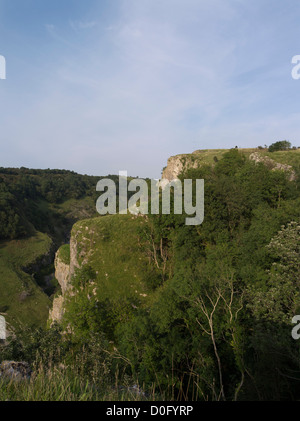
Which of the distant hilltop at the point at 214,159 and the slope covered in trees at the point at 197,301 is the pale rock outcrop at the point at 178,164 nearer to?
the distant hilltop at the point at 214,159

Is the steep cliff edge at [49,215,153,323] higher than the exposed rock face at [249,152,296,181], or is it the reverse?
the exposed rock face at [249,152,296,181]

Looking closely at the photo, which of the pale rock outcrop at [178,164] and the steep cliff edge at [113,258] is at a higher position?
the pale rock outcrop at [178,164]

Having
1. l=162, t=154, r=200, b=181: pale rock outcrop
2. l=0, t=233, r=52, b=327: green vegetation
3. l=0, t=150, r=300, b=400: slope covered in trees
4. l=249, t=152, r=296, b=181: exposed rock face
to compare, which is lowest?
l=0, t=233, r=52, b=327: green vegetation

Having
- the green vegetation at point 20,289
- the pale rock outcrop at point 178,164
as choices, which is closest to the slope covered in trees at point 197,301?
the green vegetation at point 20,289

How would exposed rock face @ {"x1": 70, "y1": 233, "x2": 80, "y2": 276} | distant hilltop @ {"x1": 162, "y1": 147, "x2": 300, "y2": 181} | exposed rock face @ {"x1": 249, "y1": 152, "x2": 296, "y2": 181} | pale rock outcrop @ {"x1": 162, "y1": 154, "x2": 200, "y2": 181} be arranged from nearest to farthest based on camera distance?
exposed rock face @ {"x1": 70, "y1": 233, "x2": 80, "y2": 276}
exposed rock face @ {"x1": 249, "y1": 152, "x2": 296, "y2": 181}
distant hilltop @ {"x1": 162, "y1": 147, "x2": 300, "y2": 181}
pale rock outcrop @ {"x1": 162, "y1": 154, "x2": 200, "y2": 181}

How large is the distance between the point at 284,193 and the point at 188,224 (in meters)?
16.0

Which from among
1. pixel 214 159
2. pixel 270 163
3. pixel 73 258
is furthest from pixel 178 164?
pixel 73 258

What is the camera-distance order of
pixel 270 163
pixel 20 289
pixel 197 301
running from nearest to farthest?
pixel 197 301, pixel 270 163, pixel 20 289

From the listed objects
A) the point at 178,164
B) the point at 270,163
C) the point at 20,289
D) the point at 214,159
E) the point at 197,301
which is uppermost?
the point at 214,159

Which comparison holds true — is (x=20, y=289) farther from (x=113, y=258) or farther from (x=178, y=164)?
(x=178, y=164)

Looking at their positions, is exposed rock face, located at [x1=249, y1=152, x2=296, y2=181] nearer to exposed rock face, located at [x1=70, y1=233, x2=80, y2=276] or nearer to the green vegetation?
exposed rock face, located at [x1=70, y1=233, x2=80, y2=276]

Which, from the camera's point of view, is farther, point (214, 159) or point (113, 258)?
point (214, 159)

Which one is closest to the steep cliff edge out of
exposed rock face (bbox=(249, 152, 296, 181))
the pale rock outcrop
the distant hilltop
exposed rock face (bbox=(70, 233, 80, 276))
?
exposed rock face (bbox=(70, 233, 80, 276))
